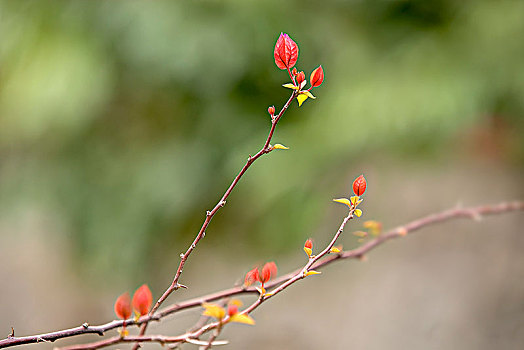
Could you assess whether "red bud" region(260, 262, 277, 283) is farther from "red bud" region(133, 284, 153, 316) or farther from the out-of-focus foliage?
the out-of-focus foliage

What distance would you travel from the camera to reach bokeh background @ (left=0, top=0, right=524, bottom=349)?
811 mm

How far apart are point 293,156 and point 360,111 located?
0.43 ft

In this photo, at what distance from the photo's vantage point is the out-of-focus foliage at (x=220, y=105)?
2.61 feet

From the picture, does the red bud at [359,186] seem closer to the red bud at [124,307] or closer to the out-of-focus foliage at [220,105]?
the red bud at [124,307]

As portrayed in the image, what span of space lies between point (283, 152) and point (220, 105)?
0.16 m

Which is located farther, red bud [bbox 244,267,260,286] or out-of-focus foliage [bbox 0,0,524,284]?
out-of-focus foliage [bbox 0,0,524,284]

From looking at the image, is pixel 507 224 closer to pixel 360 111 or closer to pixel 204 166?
pixel 360 111

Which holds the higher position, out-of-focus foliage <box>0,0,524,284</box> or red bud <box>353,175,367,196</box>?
out-of-focus foliage <box>0,0,524,284</box>

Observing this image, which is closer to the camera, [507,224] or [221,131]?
[507,224]

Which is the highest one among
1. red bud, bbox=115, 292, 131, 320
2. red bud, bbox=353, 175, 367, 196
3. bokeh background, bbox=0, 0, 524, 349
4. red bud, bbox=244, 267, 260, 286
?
bokeh background, bbox=0, 0, 524, 349

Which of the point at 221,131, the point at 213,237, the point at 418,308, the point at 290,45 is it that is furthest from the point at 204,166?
the point at 290,45

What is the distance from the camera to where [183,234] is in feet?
3.40

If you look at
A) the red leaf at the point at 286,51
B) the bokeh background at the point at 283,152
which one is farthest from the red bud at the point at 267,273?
the bokeh background at the point at 283,152

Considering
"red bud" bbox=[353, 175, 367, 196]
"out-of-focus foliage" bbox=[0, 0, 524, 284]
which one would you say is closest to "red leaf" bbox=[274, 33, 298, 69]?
"red bud" bbox=[353, 175, 367, 196]
